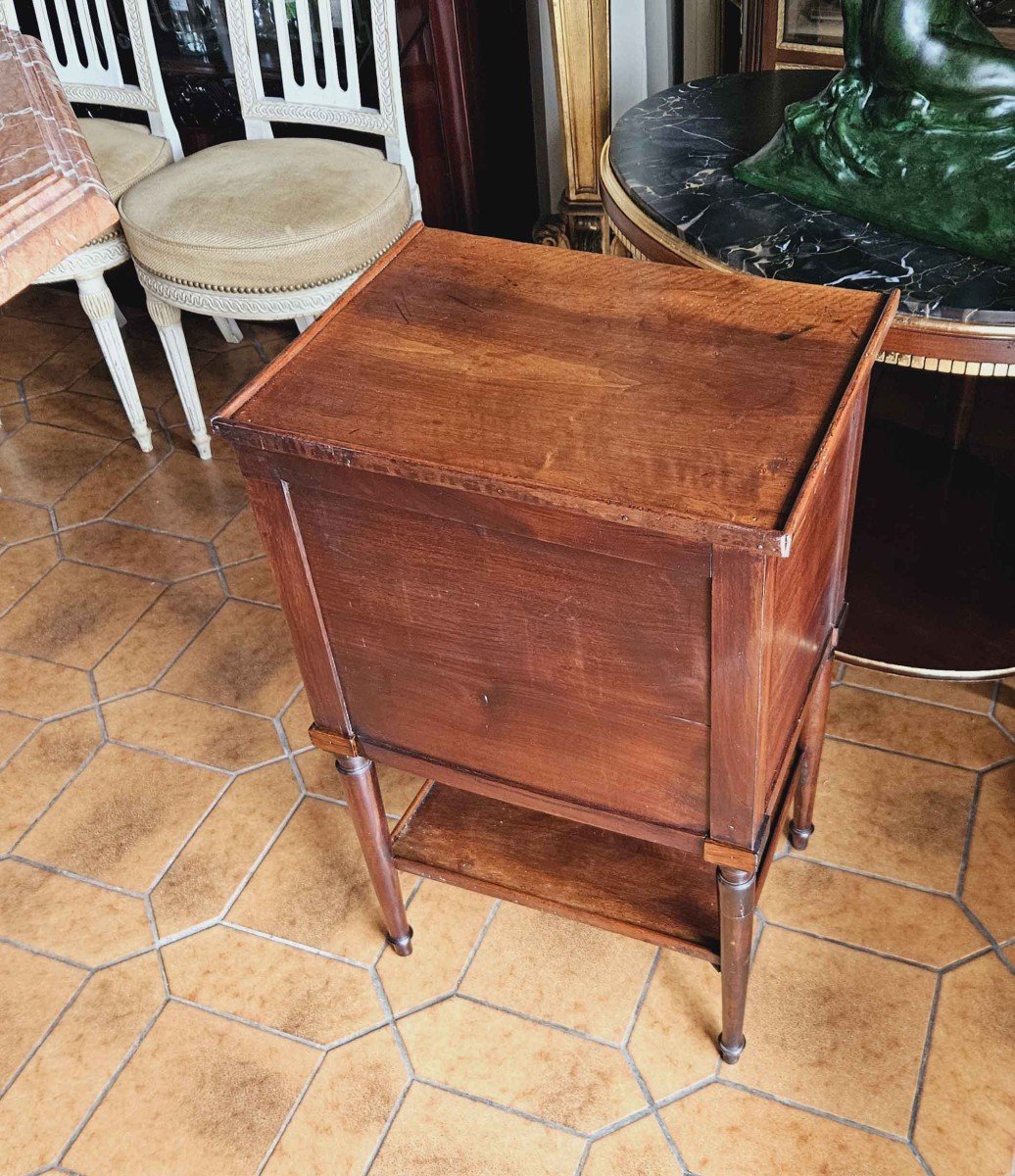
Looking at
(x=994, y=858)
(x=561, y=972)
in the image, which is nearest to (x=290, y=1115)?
(x=561, y=972)

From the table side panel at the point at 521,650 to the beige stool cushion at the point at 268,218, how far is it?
4.17 ft

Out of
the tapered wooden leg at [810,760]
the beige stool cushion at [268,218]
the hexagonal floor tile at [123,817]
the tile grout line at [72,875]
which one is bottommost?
the hexagonal floor tile at [123,817]

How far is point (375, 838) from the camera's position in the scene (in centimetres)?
163

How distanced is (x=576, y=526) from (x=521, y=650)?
21 centimetres

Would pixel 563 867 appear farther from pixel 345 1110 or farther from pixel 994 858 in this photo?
pixel 994 858

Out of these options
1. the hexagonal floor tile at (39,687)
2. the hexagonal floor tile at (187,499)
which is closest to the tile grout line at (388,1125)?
the hexagonal floor tile at (39,687)

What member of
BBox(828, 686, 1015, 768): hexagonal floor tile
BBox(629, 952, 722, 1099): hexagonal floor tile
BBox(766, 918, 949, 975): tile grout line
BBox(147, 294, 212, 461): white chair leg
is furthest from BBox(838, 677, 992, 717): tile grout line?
BBox(147, 294, 212, 461): white chair leg

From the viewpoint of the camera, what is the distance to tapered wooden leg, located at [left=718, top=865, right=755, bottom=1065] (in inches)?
53.4

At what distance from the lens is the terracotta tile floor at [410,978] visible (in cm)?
162

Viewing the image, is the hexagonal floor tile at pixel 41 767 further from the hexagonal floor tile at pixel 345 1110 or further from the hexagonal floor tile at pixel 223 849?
the hexagonal floor tile at pixel 345 1110

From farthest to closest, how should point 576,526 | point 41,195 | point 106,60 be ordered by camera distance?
point 106,60 → point 41,195 → point 576,526

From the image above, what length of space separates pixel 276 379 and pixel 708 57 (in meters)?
2.08

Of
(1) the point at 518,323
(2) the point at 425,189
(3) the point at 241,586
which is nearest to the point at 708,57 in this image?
(2) the point at 425,189

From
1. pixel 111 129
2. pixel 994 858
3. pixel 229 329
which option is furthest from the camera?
pixel 229 329
